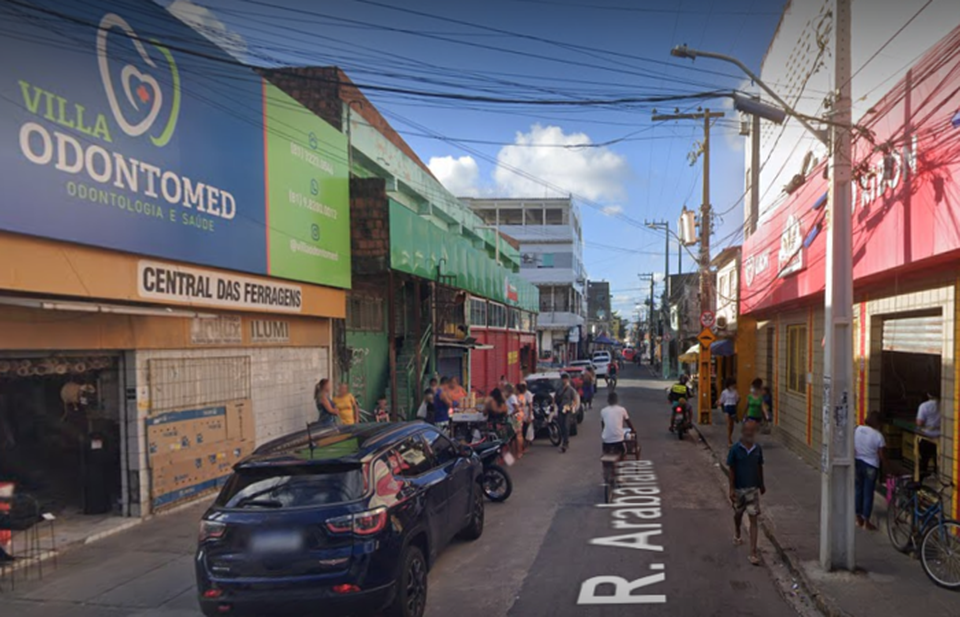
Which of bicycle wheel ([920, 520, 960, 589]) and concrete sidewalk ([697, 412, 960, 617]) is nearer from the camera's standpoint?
concrete sidewalk ([697, 412, 960, 617])

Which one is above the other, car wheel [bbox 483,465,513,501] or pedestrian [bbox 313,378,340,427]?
pedestrian [bbox 313,378,340,427]

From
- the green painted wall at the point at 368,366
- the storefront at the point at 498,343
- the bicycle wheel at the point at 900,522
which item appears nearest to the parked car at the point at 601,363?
the storefront at the point at 498,343

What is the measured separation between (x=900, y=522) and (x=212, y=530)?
23.6 feet

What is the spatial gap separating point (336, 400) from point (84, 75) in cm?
722

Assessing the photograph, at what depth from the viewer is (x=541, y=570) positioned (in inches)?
275

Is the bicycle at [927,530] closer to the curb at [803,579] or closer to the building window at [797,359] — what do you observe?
the curb at [803,579]

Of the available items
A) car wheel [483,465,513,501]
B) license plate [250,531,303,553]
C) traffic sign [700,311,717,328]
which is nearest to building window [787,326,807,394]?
traffic sign [700,311,717,328]

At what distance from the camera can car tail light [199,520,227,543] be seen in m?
5.18

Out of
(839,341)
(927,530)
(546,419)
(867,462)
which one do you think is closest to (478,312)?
(546,419)

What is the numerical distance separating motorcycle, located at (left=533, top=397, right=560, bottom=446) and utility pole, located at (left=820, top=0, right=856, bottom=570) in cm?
902

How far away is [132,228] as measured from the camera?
8297 mm

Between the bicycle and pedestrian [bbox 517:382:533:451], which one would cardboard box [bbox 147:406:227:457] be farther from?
the bicycle

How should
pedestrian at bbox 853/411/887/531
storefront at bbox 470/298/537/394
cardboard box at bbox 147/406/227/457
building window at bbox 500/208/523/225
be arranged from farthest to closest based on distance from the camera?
building window at bbox 500/208/523/225 < storefront at bbox 470/298/537/394 < cardboard box at bbox 147/406/227/457 < pedestrian at bbox 853/411/887/531

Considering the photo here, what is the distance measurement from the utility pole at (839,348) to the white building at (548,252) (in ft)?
170
